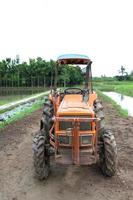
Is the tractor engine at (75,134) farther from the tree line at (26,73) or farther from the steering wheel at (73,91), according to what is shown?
the tree line at (26,73)

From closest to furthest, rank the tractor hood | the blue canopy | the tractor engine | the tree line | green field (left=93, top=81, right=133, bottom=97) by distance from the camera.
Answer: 1. the tractor engine
2. the tractor hood
3. the blue canopy
4. green field (left=93, top=81, right=133, bottom=97)
5. the tree line

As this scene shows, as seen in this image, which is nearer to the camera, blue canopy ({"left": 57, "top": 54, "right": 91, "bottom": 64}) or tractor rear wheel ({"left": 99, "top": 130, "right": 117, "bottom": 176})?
tractor rear wheel ({"left": 99, "top": 130, "right": 117, "bottom": 176})

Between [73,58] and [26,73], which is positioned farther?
[26,73]

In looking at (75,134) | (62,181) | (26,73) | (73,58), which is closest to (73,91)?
(73,58)

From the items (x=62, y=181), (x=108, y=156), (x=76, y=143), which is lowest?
(x=62, y=181)

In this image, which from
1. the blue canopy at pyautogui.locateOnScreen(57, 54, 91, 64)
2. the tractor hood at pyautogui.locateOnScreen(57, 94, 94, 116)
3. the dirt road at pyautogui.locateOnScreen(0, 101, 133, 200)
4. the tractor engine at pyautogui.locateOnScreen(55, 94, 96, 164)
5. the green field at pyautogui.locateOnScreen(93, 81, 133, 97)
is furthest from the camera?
the green field at pyautogui.locateOnScreen(93, 81, 133, 97)

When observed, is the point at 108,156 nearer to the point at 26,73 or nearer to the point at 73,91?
the point at 73,91

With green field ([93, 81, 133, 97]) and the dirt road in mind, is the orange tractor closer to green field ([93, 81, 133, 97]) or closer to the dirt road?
the dirt road

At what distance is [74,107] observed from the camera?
6.84m

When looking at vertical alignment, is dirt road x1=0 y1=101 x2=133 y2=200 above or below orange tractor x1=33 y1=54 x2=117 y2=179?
below

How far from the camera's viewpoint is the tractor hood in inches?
260

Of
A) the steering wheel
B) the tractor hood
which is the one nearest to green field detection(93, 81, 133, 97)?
the steering wheel

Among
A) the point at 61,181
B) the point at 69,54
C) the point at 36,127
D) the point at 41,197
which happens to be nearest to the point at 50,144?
the point at 61,181

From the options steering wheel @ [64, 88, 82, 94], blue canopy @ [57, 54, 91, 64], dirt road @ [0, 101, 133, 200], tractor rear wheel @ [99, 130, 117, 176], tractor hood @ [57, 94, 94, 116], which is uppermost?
blue canopy @ [57, 54, 91, 64]
